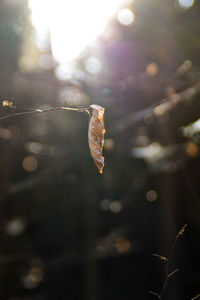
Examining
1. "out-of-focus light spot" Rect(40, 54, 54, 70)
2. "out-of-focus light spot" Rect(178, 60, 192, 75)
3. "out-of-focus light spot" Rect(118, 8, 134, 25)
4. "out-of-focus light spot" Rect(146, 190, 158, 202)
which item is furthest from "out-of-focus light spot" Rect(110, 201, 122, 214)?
"out-of-focus light spot" Rect(118, 8, 134, 25)

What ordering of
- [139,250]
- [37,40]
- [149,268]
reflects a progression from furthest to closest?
[37,40], [139,250], [149,268]

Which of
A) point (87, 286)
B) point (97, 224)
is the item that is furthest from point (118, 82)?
point (87, 286)

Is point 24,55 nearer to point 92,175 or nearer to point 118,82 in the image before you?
point 118,82

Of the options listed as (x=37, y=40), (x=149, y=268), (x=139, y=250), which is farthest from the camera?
(x=37, y=40)

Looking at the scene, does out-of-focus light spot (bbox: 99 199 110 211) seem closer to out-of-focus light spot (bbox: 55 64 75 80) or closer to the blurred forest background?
the blurred forest background

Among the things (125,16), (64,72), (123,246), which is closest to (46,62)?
(64,72)

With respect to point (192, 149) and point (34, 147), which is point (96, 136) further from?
point (34, 147)

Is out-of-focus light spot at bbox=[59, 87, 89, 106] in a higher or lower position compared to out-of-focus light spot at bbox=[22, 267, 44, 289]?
higher

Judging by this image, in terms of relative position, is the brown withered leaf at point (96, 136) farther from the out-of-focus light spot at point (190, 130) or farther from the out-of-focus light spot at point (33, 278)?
the out-of-focus light spot at point (33, 278)
